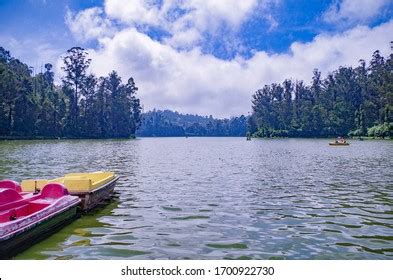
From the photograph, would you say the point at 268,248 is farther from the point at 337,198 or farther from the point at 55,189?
the point at 337,198

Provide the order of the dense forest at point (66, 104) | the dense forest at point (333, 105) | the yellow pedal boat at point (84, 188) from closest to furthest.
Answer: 1. the yellow pedal boat at point (84, 188)
2. the dense forest at point (66, 104)
3. the dense forest at point (333, 105)

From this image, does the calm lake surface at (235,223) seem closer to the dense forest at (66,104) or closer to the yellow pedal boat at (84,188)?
the yellow pedal boat at (84,188)

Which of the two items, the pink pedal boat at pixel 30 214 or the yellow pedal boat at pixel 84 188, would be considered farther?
the yellow pedal boat at pixel 84 188

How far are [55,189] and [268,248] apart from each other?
20.8ft

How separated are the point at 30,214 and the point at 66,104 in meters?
109

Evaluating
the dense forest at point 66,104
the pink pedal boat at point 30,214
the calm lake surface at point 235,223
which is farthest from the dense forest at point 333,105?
the pink pedal boat at point 30,214

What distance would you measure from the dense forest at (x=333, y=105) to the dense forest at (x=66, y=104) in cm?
5221

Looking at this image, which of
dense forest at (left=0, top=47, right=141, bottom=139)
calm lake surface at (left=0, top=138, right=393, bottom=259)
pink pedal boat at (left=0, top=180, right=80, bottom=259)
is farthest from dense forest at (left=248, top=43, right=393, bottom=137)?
pink pedal boat at (left=0, top=180, right=80, bottom=259)

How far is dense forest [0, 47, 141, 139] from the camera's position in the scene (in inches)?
3506

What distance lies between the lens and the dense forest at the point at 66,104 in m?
89.1

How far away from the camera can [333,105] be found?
132 metres

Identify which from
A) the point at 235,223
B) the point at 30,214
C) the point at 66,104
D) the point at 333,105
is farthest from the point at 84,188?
the point at 333,105

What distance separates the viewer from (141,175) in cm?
2375

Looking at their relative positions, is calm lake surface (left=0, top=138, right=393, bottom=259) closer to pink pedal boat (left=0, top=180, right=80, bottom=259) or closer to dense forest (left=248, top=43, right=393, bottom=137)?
pink pedal boat (left=0, top=180, right=80, bottom=259)
